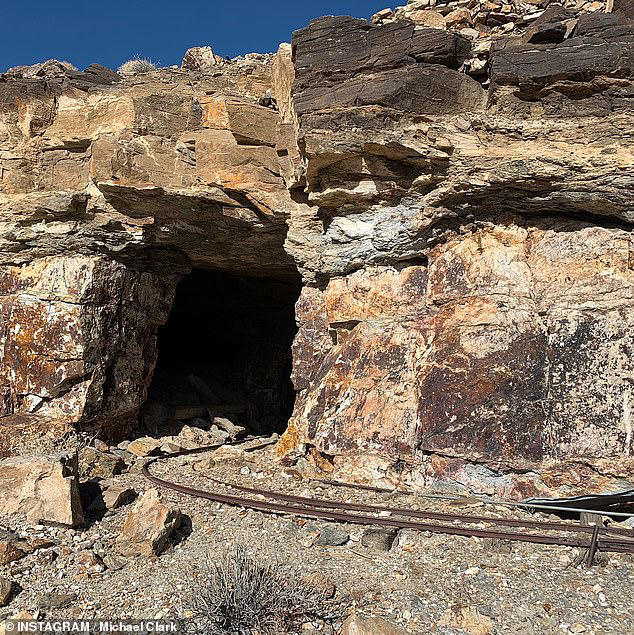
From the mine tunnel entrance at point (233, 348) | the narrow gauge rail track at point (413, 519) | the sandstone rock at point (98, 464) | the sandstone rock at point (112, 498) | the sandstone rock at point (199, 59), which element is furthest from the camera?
the mine tunnel entrance at point (233, 348)

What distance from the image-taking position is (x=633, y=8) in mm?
5980

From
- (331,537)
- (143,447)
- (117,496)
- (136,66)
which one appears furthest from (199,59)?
(331,537)

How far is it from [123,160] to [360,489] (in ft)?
16.7

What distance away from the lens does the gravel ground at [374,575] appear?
142 inches

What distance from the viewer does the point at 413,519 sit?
5141 mm

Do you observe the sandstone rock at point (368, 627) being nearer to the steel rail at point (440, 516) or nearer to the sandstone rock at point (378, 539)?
the sandstone rock at point (378, 539)

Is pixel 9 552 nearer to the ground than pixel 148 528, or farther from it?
nearer to the ground

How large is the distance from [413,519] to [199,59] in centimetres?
787

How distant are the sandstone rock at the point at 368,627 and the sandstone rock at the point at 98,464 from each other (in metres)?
4.83

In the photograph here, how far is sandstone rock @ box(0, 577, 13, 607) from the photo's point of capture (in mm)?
3927

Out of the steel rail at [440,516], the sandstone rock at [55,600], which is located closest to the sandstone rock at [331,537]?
the steel rail at [440,516]

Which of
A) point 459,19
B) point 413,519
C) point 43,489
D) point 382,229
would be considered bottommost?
point 413,519

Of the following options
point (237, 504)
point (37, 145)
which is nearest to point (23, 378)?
point (37, 145)

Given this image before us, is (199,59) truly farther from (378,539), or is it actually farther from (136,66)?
(378,539)
